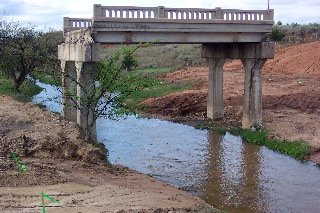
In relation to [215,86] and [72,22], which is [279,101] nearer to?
[215,86]

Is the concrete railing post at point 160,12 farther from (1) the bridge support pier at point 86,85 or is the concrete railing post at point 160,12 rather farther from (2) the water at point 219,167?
(2) the water at point 219,167

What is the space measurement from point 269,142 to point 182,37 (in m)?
6.72

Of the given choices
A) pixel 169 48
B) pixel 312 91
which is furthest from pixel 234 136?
pixel 169 48

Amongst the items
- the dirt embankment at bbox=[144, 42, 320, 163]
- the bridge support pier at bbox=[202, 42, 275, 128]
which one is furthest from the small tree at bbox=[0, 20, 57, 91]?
the bridge support pier at bbox=[202, 42, 275, 128]

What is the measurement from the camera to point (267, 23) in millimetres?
28391

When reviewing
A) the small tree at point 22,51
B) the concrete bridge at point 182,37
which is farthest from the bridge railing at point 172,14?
the small tree at point 22,51

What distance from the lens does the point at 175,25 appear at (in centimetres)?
2550

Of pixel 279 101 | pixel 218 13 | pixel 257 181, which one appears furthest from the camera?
pixel 279 101

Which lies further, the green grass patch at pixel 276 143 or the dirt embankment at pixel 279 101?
the dirt embankment at pixel 279 101

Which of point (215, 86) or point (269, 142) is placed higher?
point (215, 86)

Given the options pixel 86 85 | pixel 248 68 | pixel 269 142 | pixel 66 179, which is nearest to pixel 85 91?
pixel 86 85

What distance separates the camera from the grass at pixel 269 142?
80.9ft

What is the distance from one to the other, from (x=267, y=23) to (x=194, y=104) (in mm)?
10436

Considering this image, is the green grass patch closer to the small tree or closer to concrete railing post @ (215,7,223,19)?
concrete railing post @ (215,7,223,19)
